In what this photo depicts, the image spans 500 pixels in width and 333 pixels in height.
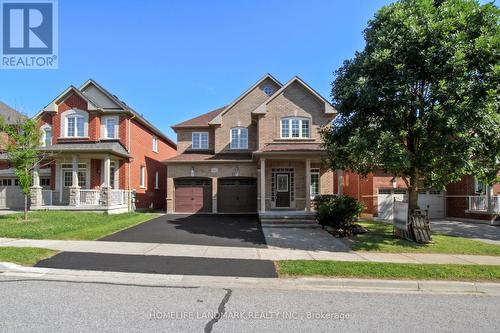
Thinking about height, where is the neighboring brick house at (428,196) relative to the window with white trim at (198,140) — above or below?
below

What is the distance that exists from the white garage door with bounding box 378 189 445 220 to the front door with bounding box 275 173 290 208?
229 inches

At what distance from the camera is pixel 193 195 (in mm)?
21812

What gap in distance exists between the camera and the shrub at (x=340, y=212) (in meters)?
13.8

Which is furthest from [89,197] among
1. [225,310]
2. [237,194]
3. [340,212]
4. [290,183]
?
[225,310]

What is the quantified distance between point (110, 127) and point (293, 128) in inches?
492

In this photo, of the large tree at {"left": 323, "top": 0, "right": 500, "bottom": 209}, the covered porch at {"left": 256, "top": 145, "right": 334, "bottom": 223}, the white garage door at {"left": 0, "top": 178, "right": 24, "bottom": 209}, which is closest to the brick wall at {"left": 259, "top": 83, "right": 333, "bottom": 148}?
the covered porch at {"left": 256, "top": 145, "right": 334, "bottom": 223}

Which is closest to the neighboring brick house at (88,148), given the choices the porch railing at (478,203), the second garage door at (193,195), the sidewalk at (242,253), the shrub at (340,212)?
the second garage door at (193,195)

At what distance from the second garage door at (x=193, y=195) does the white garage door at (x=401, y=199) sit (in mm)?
11189

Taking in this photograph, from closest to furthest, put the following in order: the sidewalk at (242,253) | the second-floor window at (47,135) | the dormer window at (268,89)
Result: the sidewalk at (242,253) < the second-floor window at (47,135) < the dormer window at (268,89)

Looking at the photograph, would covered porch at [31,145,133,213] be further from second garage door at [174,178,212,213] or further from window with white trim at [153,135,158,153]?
window with white trim at [153,135,158,153]

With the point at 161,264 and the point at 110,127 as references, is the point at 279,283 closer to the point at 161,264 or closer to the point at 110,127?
the point at 161,264

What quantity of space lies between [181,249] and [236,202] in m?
12.3

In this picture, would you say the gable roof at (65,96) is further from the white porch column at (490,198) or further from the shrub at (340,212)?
the white porch column at (490,198)

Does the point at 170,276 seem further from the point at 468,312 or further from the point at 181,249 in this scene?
the point at 468,312
